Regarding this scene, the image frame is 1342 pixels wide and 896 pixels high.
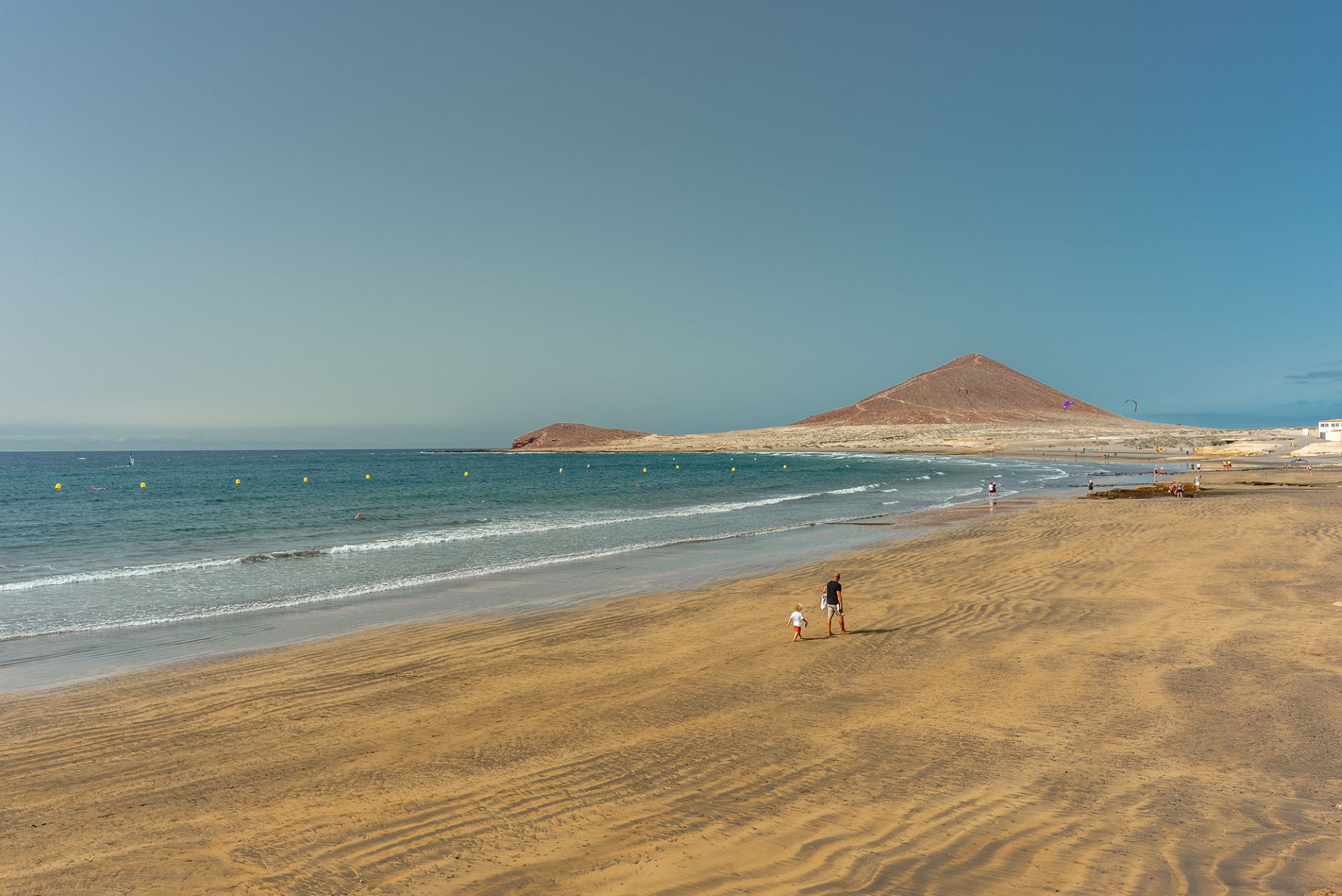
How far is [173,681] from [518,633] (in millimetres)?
5777

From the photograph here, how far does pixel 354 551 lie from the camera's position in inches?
1047

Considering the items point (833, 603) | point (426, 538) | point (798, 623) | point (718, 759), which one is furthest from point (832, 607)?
point (426, 538)

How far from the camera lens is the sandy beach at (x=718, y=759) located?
6102mm

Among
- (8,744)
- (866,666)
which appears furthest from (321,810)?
(866,666)

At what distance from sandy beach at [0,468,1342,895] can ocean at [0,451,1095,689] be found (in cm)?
319

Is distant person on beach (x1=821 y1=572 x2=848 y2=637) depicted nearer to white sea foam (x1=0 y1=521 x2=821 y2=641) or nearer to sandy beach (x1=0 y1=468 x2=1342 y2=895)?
sandy beach (x1=0 y1=468 x2=1342 y2=895)

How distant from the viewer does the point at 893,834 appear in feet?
21.4

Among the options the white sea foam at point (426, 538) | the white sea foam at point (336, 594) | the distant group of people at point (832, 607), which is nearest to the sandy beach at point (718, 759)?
the distant group of people at point (832, 607)

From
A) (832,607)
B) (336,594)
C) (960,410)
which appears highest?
(960,410)

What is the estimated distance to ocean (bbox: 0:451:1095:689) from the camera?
1571 centimetres

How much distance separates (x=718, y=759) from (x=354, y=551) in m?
22.2

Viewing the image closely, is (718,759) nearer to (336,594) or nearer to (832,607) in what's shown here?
(832,607)

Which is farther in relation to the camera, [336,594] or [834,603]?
[336,594]

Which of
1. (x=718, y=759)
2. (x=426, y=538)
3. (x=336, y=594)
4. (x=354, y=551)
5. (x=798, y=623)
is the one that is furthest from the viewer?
(x=426, y=538)
